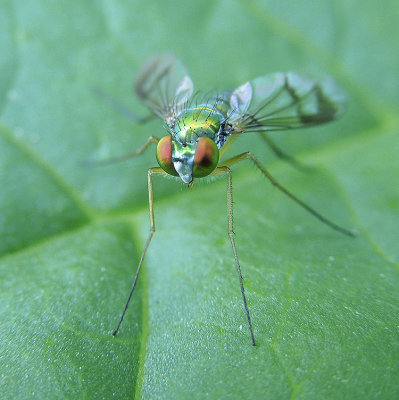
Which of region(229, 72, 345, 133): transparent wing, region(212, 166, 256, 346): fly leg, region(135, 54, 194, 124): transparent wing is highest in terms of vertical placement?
region(135, 54, 194, 124): transparent wing

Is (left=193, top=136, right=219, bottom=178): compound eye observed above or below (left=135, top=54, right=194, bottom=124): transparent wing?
below

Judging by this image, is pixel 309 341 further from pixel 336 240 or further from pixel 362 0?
pixel 362 0

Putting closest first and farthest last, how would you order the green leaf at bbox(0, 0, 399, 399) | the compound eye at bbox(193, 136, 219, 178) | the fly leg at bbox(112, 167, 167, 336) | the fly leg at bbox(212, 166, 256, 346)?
the green leaf at bbox(0, 0, 399, 399) < the fly leg at bbox(212, 166, 256, 346) < the fly leg at bbox(112, 167, 167, 336) < the compound eye at bbox(193, 136, 219, 178)

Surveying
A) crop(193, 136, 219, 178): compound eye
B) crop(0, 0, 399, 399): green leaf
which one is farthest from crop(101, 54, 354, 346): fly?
crop(0, 0, 399, 399): green leaf

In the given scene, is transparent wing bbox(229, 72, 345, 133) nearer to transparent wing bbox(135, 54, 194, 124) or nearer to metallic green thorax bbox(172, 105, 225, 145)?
metallic green thorax bbox(172, 105, 225, 145)

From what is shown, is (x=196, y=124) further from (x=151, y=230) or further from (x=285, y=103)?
(x=151, y=230)

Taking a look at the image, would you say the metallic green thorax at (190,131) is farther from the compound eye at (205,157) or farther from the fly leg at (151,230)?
the fly leg at (151,230)
